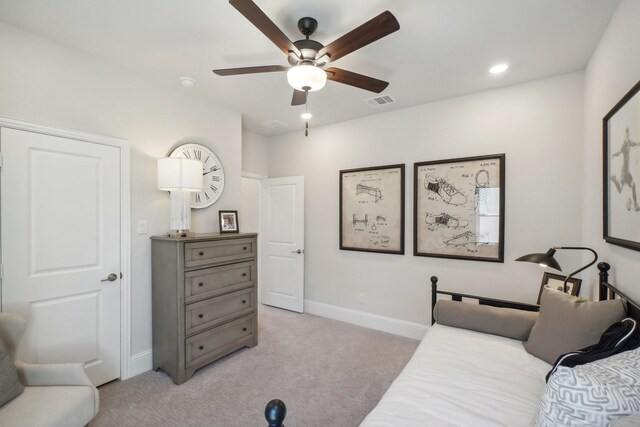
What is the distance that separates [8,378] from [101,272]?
0.99 m

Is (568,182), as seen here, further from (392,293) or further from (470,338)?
(392,293)

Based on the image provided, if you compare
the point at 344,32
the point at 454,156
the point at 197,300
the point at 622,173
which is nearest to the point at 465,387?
the point at 622,173

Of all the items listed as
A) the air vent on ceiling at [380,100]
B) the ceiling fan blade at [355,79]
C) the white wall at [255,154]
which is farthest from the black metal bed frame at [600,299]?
the white wall at [255,154]

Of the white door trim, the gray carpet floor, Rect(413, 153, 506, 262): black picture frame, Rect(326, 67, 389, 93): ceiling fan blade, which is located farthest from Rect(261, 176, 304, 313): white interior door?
Rect(326, 67, 389, 93): ceiling fan blade

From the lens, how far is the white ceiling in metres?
1.74

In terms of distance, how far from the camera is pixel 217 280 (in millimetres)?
2705

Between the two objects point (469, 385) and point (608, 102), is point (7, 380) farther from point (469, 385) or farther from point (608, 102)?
point (608, 102)

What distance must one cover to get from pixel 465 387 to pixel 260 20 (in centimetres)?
210

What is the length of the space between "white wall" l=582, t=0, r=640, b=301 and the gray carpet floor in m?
1.81

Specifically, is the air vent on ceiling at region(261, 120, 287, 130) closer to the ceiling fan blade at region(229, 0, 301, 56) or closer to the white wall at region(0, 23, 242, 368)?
the white wall at region(0, 23, 242, 368)

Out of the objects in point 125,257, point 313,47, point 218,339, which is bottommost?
point 218,339

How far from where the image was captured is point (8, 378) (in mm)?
1467

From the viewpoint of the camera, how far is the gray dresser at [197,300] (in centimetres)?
241

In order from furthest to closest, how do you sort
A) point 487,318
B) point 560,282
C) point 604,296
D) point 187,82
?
point 187,82 → point 560,282 → point 487,318 → point 604,296
